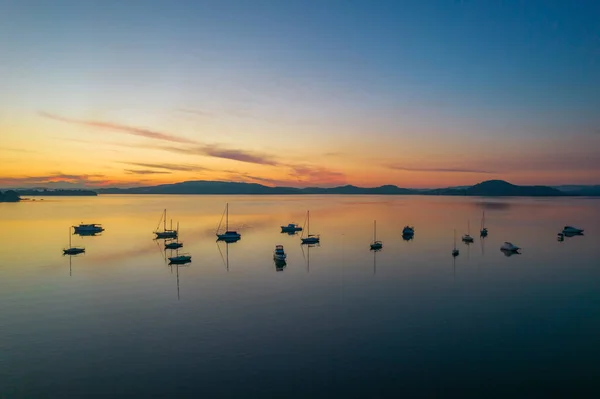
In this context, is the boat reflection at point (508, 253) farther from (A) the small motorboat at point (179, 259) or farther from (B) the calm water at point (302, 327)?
(A) the small motorboat at point (179, 259)

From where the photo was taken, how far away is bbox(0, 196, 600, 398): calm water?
22.7 meters

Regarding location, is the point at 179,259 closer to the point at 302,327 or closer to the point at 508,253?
the point at 302,327

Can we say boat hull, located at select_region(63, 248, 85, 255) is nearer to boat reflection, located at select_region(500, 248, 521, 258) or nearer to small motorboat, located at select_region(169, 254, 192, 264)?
small motorboat, located at select_region(169, 254, 192, 264)

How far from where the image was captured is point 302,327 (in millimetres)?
31000

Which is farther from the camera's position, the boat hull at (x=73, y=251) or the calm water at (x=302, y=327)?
the boat hull at (x=73, y=251)

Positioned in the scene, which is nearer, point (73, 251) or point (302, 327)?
point (302, 327)

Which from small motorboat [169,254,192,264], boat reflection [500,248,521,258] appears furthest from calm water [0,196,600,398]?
boat reflection [500,248,521,258]

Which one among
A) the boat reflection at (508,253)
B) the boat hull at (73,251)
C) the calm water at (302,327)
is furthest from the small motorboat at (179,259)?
the boat reflection at (508,253)

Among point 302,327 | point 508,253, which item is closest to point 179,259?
point 302,327

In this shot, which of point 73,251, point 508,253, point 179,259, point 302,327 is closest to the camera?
point 302,327

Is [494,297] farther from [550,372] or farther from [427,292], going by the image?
[550,372]

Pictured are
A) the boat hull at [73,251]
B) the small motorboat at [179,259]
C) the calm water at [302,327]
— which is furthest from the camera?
the boat hull at [73,251]

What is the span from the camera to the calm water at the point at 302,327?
22672mm

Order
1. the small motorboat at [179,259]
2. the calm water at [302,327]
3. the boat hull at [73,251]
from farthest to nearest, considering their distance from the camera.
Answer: the boat hull at [73,251], the small motorboat at [179,259], the calm water at [302,327]
